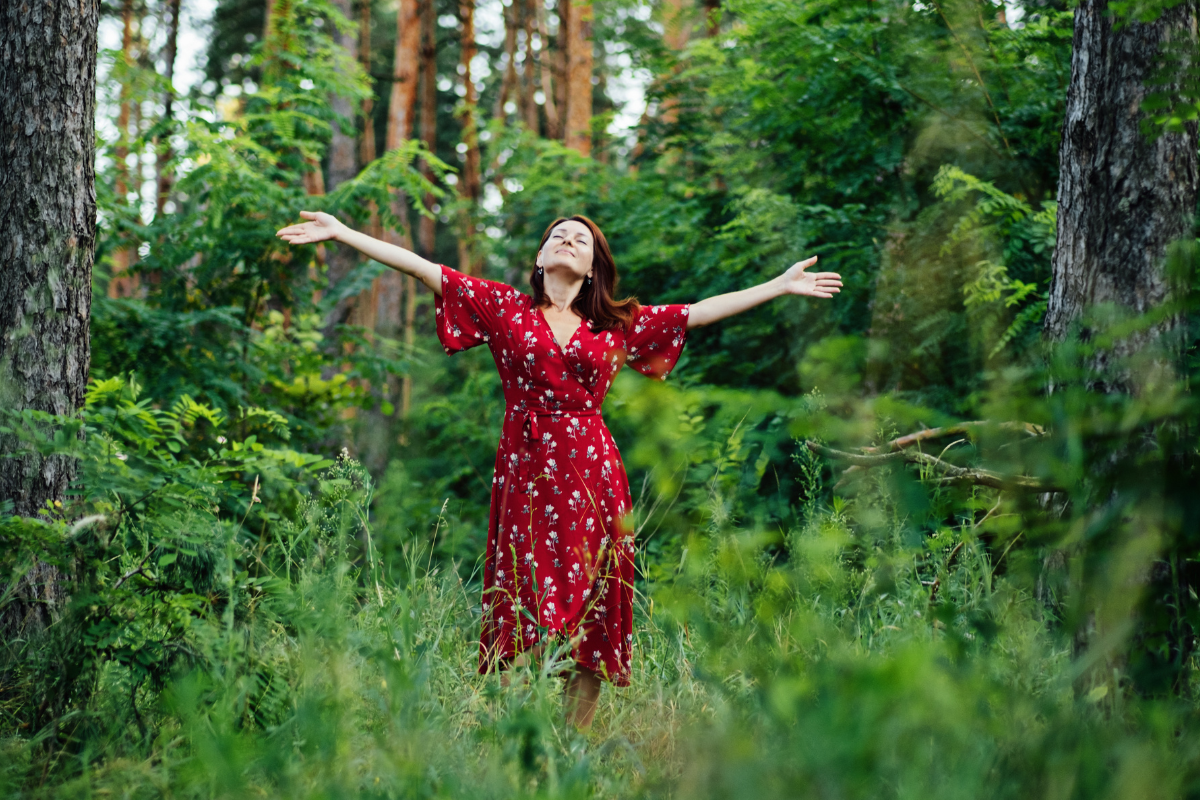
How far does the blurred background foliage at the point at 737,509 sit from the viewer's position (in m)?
1.53

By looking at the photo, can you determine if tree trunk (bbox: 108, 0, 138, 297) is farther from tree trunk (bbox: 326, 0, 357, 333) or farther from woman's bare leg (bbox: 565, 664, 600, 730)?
woman's bare leg (bbox: 565, 664, 600, 730)

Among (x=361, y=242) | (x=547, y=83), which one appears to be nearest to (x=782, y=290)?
(x=361, y=242)

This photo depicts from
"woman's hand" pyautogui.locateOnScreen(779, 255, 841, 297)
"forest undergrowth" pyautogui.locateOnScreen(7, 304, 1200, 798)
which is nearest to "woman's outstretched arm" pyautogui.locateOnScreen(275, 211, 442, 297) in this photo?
"forest undergrowth" pyautogui.locateOnScreen(7, 304, 1200, 798)

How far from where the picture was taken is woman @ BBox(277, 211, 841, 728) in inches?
124

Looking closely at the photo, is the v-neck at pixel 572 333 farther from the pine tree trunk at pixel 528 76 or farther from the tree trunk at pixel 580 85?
the pine tree trunk at pixel 528 76

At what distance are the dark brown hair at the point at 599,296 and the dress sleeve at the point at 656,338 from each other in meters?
0.06

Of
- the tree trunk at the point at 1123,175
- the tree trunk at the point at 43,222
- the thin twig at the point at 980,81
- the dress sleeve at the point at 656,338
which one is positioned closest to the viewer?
the tree trunk at the point at 1123,175

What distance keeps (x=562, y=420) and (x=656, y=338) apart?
1.87ft

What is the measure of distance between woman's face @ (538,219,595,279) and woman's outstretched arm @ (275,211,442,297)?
0.44m

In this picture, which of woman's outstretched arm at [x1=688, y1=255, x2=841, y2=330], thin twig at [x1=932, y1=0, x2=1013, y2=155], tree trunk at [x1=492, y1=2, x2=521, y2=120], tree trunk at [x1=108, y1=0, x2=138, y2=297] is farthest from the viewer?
tree trunk at [x1=492, y1=2, x2=521, y2=120]

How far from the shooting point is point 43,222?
2848 millimetres

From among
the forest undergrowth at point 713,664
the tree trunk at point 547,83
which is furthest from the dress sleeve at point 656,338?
the tree trunk at point 547,83

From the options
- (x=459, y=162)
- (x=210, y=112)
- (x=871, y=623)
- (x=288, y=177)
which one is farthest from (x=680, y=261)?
(x=459, y=162)

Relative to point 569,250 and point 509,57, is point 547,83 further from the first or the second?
point 569,250
